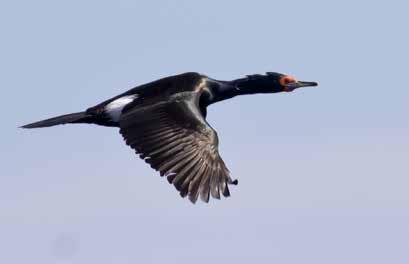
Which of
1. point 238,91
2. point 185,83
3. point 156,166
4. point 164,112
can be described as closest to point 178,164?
point 156,166

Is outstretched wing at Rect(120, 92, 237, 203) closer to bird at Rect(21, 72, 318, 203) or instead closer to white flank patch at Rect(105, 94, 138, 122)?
bird at Rect(21, 72, 318, 203)

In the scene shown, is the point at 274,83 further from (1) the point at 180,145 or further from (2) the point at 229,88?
(1) the point at 180,145

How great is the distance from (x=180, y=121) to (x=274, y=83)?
4407 millimetres

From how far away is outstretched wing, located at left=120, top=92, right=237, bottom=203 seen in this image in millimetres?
20953

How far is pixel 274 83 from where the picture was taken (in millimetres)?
26406

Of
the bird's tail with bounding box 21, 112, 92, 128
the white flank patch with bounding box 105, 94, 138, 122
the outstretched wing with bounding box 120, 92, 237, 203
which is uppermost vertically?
the white flank patch with bounding box 105, 94, 138, 122

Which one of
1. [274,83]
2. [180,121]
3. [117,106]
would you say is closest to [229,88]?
[274,83]

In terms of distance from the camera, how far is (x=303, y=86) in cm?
2653

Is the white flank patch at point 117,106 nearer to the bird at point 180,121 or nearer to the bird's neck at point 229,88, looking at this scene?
the bird at point 180,121

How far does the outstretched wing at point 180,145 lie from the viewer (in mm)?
20953

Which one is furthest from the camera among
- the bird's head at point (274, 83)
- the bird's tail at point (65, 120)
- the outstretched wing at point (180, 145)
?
the bird's head at point (274, 83)

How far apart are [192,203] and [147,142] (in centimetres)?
181

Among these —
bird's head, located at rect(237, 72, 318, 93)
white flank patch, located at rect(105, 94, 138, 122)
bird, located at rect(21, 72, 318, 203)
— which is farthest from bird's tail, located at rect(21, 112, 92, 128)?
bird's head, located at rect(237, 72, 318, 93)

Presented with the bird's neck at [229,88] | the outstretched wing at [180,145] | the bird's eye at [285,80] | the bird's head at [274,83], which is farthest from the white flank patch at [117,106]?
the bird's eye at [285,80]
